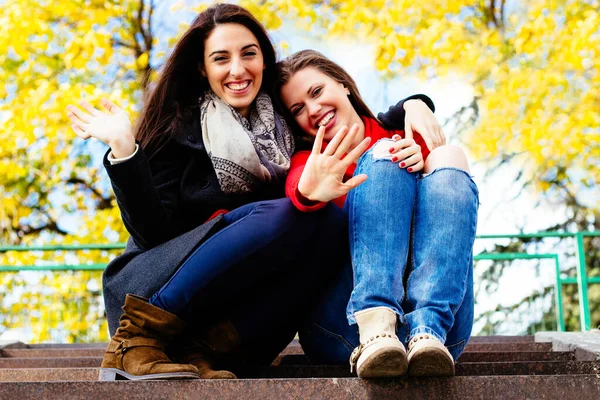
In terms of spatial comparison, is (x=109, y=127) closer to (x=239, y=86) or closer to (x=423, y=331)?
(x=239, y=86)

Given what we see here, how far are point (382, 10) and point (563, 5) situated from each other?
1.98 m

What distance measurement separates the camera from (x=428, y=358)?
1.56 metres

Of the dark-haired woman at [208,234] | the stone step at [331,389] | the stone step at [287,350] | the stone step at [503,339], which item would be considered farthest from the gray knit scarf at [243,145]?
the stone step at [503,339]

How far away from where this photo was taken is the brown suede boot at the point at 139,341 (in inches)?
67.1

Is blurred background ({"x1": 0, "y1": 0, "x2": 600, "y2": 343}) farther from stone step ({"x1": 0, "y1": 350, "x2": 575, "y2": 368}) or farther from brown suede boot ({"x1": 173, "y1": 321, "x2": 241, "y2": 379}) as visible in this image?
brown suede boot ({"x1": 173, "y1": 321, "x2": 241, "y2": 379})

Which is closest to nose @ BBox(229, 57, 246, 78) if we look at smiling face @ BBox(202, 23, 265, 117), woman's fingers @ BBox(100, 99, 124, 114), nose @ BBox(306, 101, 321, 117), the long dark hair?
smiling face @ BBox(202, 23, 265, 117)

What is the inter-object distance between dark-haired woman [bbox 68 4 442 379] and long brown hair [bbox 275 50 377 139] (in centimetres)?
16

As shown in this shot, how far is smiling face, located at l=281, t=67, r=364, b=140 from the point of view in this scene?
92.3 inches

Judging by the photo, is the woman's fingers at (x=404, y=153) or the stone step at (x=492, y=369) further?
the stone step at (x=492, y=369)

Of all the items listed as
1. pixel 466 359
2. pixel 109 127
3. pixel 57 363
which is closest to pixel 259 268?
pixel 109 127

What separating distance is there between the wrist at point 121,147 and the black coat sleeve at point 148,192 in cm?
2

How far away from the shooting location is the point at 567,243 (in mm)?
6293

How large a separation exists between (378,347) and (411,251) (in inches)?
13.0

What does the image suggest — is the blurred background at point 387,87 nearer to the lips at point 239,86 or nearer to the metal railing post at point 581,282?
the metal railing post at point 581,282
